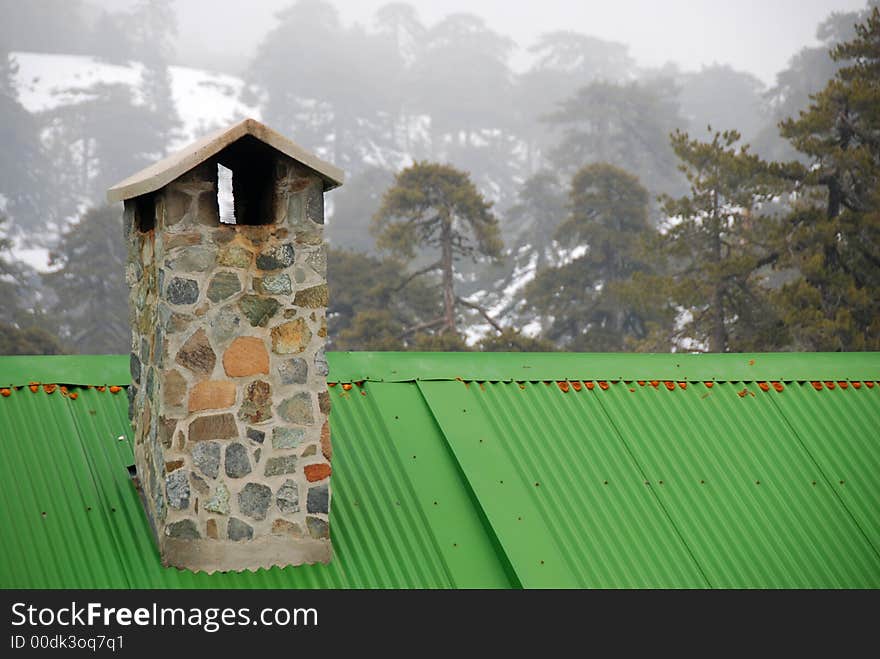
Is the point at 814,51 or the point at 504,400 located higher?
the point at 814,51

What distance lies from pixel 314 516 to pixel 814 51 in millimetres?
57641

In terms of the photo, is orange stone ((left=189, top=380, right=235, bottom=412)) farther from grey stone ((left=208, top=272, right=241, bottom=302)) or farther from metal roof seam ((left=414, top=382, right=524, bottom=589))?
metal roof seam ((left=414, top=382, right=524, bottom=589))

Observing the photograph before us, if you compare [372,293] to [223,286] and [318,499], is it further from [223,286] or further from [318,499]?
[223,286]

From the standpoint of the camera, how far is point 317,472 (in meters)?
6.58

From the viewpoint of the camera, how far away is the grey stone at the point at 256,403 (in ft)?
20.9

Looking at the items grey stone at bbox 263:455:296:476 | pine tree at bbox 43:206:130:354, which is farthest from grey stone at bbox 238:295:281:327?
pine tree at bbox 43:206:130:354

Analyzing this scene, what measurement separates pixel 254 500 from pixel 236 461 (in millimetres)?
245

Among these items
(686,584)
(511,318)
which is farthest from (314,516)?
(511,318)

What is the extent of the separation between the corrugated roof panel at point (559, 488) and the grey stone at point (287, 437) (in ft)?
4.90

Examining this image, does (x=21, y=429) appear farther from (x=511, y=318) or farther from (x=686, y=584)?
(x=511, y=318)

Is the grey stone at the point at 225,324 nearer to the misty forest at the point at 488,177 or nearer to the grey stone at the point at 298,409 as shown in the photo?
the grey stone at the point at 298,409

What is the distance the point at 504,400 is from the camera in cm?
843

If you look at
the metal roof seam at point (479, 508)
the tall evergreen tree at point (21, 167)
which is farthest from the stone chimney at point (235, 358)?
the tall evergreen tree at point (21, 167)
